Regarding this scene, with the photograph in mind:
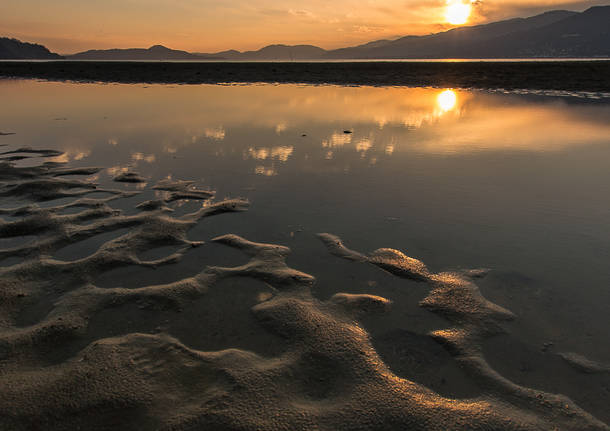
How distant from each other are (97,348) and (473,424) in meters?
3.35

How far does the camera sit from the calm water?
4.53 m

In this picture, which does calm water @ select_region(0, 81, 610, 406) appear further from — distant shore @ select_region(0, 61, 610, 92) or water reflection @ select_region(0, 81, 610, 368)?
distant shore @ select_region(0, 61, 610, 92)

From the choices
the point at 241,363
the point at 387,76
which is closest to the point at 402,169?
the point at 241,363

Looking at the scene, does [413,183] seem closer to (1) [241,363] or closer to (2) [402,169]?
(2) [402,169]

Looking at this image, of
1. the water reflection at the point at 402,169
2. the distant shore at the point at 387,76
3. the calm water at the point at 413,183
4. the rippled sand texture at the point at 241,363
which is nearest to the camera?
the rippled sand texture at the point at 241,363

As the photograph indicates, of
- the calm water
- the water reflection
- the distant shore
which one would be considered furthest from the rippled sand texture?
the distant shore

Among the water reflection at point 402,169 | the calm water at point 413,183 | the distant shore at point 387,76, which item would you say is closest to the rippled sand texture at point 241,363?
the calm water at point 413,183

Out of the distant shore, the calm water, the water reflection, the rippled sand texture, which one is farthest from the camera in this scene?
the distant shore

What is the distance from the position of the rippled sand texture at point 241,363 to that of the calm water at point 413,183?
33cm

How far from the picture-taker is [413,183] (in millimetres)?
8508

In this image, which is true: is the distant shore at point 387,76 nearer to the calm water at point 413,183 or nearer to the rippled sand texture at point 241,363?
the calm water at point 413,183

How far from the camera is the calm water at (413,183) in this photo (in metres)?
4.53

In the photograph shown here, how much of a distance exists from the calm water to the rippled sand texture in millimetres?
328

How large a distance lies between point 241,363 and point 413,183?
655 centimetres
